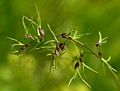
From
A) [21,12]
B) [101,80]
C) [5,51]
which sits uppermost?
[21,12]

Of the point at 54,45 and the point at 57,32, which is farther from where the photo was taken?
the point at 57,32

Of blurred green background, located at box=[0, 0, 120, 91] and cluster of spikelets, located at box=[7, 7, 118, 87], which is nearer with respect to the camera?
cluster of spikelets, located at box=[7, 7, 118, 87]

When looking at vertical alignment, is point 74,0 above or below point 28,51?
above

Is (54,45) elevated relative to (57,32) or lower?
lower

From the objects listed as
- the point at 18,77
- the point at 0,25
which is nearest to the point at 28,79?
the point at 18,77

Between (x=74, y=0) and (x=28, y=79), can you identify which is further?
(x=74, y=0)

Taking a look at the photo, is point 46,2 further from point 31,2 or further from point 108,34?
point 108,34

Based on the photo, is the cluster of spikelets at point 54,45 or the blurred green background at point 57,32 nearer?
the cluster of spikelets at point 54,45
